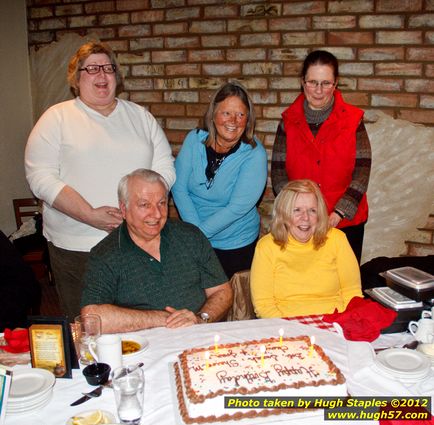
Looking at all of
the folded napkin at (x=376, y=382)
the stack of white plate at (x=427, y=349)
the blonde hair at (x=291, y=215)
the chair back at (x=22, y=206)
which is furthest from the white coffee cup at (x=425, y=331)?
the chair back at (x=22, y=206)

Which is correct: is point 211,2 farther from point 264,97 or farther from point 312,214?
point 312,214

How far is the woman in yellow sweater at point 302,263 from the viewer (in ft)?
7.55

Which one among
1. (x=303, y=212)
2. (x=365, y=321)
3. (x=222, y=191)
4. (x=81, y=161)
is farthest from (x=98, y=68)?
(x=365, y=321)

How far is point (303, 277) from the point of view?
231cm

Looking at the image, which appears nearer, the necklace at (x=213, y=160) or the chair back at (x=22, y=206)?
the necklace at (x=213, y=160)

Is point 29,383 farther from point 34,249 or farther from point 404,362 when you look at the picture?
point 34,249

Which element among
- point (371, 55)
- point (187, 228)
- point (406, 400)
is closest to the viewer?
point (406, 400)

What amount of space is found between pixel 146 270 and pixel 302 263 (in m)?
0.69

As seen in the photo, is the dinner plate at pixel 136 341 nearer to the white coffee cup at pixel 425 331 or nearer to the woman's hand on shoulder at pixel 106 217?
the woman's hand on shoulder at pixel 106 217

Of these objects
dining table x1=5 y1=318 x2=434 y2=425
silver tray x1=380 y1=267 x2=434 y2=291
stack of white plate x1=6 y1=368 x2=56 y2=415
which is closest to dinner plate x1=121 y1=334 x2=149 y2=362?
dining table x1=5 y1=318 x2=434 y2=425

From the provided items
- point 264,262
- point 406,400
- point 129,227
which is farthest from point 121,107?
point 406,400

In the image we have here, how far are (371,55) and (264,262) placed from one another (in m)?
1.75

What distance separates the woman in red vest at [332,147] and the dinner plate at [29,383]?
1.67 m

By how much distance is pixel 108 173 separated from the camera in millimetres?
2586
